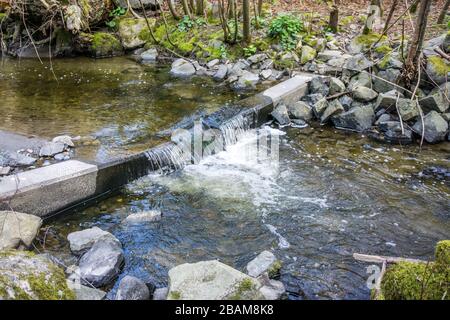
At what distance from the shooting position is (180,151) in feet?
20.4

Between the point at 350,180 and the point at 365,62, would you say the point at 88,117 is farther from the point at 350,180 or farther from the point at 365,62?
the point at 365,62

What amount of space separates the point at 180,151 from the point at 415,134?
14.5ft

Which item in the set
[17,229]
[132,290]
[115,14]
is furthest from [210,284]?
[115,14]

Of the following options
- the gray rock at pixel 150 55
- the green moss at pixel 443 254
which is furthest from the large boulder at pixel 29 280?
the gray rock at pixel 150 55

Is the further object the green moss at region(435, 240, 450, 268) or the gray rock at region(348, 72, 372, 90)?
the gray rock at region(348, 72, 372, 90)

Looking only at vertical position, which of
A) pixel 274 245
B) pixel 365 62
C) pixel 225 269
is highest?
pixel 365 62

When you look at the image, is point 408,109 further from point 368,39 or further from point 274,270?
point 274,270

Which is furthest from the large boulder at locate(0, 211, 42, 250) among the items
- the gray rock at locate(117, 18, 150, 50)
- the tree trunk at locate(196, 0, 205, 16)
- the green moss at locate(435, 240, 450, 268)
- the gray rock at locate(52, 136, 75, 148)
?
the tree trunk at locate(196, 0, 205, 16)

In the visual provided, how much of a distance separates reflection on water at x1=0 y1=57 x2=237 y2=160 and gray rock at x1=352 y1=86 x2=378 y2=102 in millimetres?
2667

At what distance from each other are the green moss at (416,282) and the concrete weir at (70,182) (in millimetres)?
3676

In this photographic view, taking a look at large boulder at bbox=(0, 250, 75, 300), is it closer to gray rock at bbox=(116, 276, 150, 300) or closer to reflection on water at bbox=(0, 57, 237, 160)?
gray rock at bbox=(116, 276, 150, 300)

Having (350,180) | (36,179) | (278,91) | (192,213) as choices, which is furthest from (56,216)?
(278,91)

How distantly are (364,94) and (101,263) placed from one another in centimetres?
630

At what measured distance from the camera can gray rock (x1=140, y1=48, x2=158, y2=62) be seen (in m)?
12.2
